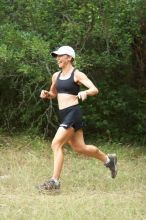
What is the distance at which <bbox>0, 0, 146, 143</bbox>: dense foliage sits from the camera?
395 inches

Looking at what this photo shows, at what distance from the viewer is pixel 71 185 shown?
7746 mm

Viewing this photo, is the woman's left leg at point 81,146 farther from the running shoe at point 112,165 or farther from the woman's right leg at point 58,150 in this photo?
the woman's right leg at point 58,150

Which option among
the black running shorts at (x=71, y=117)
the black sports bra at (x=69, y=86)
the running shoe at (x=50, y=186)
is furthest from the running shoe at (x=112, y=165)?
the black sports bra at (x=69, y=86)

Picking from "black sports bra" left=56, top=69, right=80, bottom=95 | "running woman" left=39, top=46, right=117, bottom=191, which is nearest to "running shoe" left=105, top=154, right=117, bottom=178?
"running woman" left=39, top=46, right=117, bottom=191

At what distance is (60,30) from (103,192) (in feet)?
13.9

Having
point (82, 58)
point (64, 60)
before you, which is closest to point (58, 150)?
point (64, 60)

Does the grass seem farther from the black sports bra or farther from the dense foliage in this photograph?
the black sports bra

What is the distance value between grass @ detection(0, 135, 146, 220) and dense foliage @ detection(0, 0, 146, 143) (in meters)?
0.68

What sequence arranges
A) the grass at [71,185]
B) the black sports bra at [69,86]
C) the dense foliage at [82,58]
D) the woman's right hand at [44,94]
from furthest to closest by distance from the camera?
1. the dense foliage at [82,58]
2. the woman's right hand at [44,94]
3. the black sports bra at [69,86]
4. the grass at [71,185]

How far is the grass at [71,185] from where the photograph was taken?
6156 mm

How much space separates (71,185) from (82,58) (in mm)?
3455

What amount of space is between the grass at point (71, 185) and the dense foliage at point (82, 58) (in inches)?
26.8

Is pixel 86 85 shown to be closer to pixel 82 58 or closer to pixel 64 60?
pixel 64 60

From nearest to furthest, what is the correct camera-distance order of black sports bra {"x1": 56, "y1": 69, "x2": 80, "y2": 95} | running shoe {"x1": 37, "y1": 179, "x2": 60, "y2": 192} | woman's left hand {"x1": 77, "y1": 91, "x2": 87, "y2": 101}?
woman's left hand {"x1": 77, "y1": 91, "x2": 87, "y2": 101}
running shoe {"x1": 37, "y1": 179, "x2": 60, "y2": 192}
black sports bra {"x1": 56, "y1": 69, "x2": 80, "y2": 95}
